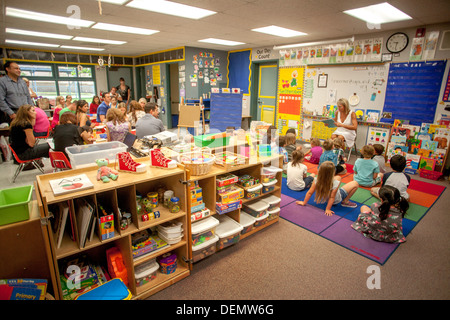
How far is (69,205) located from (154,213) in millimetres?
629

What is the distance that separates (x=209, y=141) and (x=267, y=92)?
622 centimetres

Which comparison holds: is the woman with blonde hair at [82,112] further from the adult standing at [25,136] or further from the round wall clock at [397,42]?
the round wall clock at [397,42]

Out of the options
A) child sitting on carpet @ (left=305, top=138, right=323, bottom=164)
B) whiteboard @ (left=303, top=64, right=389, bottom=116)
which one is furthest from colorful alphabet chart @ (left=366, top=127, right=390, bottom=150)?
child sitting on carpet @ (left=305, top=138, right=323, bottom=164)

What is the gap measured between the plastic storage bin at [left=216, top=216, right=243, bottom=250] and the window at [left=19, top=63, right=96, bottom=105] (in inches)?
356

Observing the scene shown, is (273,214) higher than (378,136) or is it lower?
lower

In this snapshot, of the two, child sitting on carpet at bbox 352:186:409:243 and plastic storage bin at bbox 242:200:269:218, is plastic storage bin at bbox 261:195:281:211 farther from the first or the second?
child sitting on carpet at bbox 352:186:409:243

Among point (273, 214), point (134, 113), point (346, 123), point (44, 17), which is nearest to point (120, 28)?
point (44, 17)

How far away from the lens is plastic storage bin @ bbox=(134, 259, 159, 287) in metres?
2.09

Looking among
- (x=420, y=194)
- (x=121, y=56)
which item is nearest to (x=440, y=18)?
(x=420, y=194)

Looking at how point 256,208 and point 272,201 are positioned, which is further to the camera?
point 272,201

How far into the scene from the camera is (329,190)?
3510 millimetres

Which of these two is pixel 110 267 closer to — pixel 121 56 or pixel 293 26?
pixel 293 26

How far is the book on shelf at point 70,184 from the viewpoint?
1.64 meters

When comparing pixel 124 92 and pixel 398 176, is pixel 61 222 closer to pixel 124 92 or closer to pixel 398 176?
pixel 398 176
